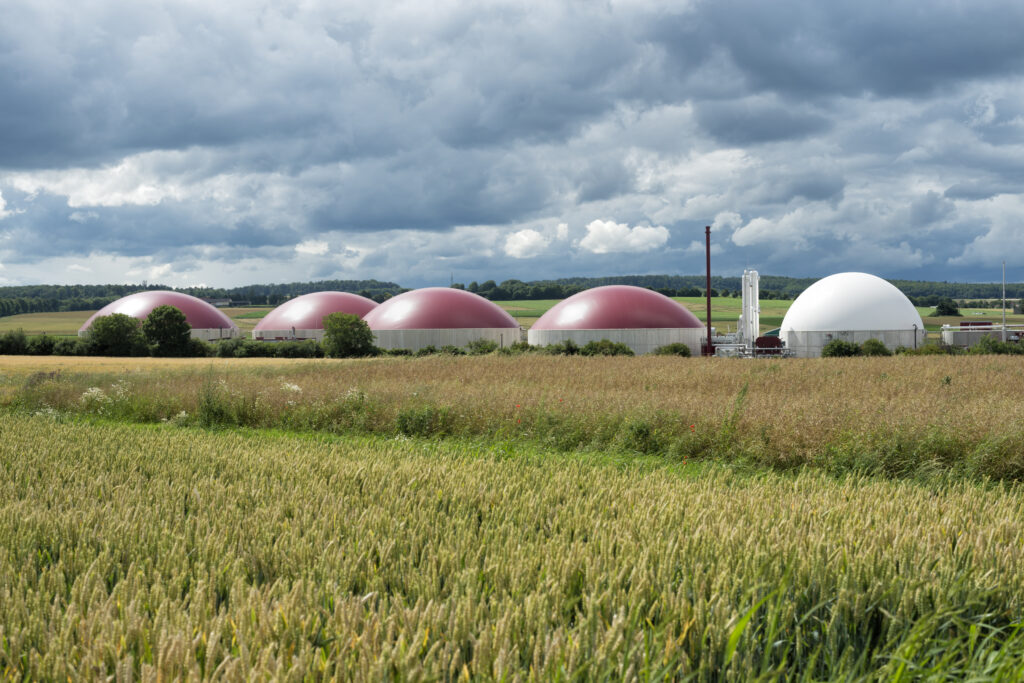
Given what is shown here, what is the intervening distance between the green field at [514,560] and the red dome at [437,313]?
4737cm

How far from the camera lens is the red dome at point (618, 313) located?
178 ft

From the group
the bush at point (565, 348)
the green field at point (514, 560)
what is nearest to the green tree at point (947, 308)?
the bush at point (565, 348)

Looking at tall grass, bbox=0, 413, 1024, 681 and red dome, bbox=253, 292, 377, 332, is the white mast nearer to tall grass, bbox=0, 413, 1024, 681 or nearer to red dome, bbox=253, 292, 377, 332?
red dome, bbox=253, 292, 377, 332

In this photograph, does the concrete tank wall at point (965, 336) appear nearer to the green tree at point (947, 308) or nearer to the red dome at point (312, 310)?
the red dome at point (312, 310)

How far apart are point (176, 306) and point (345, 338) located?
106ft

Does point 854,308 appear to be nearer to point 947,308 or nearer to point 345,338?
point 345,338

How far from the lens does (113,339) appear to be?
185ft

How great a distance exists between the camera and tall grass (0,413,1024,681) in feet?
9.33

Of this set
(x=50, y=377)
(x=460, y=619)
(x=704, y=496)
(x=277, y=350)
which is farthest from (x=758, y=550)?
(x=277, y=350)

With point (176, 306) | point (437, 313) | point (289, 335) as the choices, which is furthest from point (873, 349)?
point (176, 306)

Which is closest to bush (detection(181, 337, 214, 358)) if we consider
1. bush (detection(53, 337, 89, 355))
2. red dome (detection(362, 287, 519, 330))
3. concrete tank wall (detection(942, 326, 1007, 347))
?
bush (detection(53, 337, 89, 355))

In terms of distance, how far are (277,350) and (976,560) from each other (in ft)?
183

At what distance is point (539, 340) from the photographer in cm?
5572

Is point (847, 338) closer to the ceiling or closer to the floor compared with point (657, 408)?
closer to the ceiling
